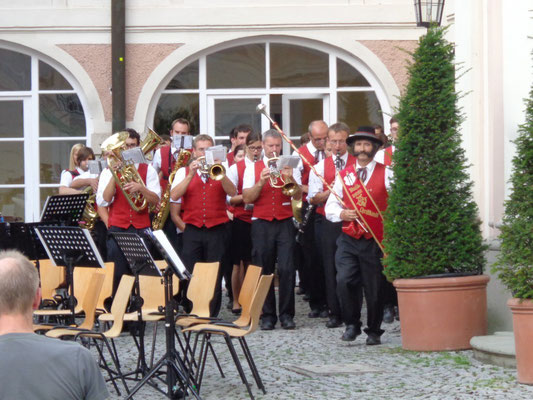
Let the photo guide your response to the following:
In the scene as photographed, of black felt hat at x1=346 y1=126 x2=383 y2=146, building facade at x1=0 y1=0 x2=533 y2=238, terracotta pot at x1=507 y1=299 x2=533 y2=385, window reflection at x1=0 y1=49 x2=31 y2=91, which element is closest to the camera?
terracotta pot at x1=507 y1=299 x2=533 y2=385

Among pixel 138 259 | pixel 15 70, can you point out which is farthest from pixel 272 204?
pixel 15 70

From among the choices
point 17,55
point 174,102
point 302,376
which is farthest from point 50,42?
point 302,376

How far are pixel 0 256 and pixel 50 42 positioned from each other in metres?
12.5

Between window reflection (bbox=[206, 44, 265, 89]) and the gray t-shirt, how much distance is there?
1270 centimetres

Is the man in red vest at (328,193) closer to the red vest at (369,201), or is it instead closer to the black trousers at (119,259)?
→ the red vest at (369,201)

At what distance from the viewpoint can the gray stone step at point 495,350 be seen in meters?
8.70

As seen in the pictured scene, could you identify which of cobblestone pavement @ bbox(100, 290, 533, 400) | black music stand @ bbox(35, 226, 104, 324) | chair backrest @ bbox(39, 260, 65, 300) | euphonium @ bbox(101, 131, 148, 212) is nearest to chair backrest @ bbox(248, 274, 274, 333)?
cobblestone pavement @ bbox(100, 290, 533, 400)

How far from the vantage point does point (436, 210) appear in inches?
382

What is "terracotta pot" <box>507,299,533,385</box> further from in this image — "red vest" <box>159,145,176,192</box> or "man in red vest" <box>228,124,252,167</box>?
"red vest" <box>159,145,176,192</box>

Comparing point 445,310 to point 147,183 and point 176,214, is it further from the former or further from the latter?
point 176,214

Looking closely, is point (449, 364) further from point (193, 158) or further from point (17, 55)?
point (17, 55)

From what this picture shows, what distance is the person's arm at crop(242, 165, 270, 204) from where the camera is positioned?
11360mm

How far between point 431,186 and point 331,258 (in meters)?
2.14

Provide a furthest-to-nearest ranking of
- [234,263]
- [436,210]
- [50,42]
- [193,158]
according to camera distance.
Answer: [50,42]
[234,263]
[193,158]
[436,210]
